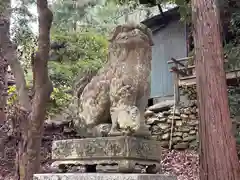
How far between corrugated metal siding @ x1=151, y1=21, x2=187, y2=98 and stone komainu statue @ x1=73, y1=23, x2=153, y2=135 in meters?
10.1

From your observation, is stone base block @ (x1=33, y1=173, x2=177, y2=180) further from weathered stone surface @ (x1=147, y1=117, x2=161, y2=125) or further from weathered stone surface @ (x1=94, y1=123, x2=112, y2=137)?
weathered stone surface @ (x1=147, y1=117, x2=161, y2=125)

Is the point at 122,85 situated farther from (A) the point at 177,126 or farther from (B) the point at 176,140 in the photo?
(A) the point at 177,126

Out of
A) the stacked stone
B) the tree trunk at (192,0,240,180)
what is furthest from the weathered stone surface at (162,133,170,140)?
the tree trunk at (192,0,240,180)

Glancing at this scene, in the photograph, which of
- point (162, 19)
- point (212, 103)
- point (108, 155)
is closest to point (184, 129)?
point (162, 19)

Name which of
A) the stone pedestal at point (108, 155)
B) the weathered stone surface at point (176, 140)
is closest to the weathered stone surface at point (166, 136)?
the weathered stone surface at point (176, 140)

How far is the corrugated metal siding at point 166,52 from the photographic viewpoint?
44.3 feet

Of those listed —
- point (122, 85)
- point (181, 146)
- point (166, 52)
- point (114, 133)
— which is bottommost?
point (181, 146)

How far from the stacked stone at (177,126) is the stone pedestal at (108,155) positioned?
7.18 meters

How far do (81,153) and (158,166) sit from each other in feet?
2.34

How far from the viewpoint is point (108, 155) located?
3102 mm

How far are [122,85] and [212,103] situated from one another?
2076 millimetres

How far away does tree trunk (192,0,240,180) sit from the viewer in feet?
15.9

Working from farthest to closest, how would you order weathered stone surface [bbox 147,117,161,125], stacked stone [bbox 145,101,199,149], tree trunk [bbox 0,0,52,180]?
1. weathered stone surface [bbox 147,117,161,125]
2. stacked stone [bbox 145,101,199,149]
3. tree trunk [bbox 0,0,52,180]

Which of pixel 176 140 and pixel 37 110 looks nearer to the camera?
pixel 37 110
